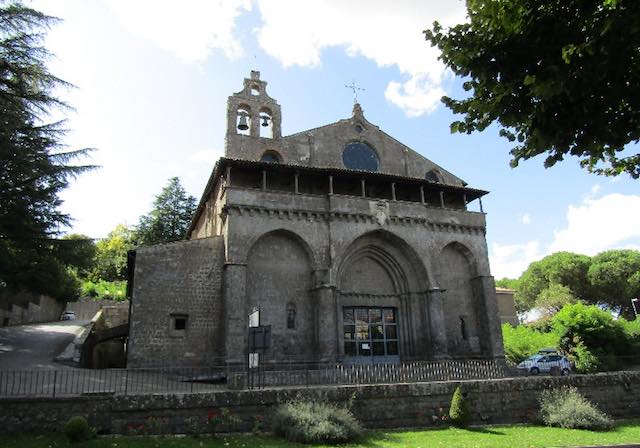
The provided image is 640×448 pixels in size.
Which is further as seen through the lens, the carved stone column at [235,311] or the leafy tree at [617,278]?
the leafy tree at [617,278]

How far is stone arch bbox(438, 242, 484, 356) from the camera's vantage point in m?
26.0

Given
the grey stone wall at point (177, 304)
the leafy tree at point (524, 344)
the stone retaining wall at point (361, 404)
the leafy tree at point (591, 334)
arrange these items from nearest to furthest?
the stone retaining wall at point (361, 404) < the grey stone wall at point (177, 304) < the leafy tree at point (591, 334) < the leafy tree at point (524, 344)

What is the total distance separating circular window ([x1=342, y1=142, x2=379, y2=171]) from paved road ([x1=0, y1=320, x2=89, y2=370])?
18.1 metres

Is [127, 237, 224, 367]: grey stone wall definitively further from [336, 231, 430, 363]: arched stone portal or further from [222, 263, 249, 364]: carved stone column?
[336, 231, 430, 363]: arched stone portal

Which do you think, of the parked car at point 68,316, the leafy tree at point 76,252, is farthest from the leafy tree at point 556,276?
the leafy tree at point 76,252

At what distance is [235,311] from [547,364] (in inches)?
775

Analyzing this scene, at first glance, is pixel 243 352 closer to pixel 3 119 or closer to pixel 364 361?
pixel 364 361

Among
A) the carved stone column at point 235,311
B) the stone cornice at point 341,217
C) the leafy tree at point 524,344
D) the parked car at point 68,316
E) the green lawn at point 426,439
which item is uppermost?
the stone cornice at point 341,217

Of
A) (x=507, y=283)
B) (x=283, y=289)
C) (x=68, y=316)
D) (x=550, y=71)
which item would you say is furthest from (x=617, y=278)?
(x=68, y=316)

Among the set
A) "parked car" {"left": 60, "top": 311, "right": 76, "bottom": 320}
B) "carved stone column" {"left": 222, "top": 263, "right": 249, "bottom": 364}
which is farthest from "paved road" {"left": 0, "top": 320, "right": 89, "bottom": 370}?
"parked car" {"left": 60, "top": 311, "right": 76, "bottom": 320}

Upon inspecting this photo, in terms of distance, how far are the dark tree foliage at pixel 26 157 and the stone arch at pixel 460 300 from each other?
19565 mm

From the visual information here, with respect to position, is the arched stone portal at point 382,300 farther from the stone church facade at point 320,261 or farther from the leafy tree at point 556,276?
the leafy tree at point 556,276

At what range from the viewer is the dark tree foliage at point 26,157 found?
16.2 metres

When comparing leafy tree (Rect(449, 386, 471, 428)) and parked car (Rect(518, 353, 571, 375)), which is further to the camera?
parked car (Rect(518, 353, 571, 375))
